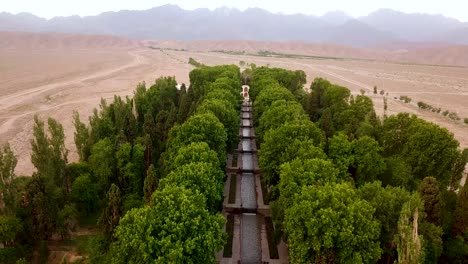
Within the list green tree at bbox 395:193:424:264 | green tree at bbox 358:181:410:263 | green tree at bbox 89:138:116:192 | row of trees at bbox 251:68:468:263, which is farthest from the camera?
green tree at bbox 89:138:116:192

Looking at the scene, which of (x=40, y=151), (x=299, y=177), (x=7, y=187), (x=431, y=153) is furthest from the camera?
(x=431, y=153)

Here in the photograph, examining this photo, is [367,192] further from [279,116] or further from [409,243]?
[279,116]

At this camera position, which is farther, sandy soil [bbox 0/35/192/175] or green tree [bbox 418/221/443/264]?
sandy soil [bbox 0/35/192/175]

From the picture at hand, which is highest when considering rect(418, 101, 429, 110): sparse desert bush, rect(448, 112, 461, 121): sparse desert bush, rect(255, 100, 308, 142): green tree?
rect(255, 100, 308, 142): green tree

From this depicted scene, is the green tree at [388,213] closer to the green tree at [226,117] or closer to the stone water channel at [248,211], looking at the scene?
the stone water channel at [248,211]

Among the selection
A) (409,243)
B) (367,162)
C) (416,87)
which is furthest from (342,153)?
(416,87)

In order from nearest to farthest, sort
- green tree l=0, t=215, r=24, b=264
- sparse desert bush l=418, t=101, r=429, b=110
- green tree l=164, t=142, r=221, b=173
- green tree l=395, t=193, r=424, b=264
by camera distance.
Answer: green tree l=395, t=193, r=424, b=264
green tree l=0, t=215, r=24, b=264
green tree l=164, t=142, r=221, b=173
sparse desert bush l=418, t=101, r=429, b=110

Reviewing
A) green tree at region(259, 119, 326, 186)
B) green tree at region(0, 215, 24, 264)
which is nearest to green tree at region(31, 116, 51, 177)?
green tree at region(0, 215, 24, 264)

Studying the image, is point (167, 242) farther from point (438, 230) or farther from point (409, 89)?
point (409, 89)

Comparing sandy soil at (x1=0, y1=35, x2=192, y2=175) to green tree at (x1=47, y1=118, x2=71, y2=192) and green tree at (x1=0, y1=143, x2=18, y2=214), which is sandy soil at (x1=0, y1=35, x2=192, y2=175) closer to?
green tree at (x1=47, y1=118, x2=71, y2=192)
